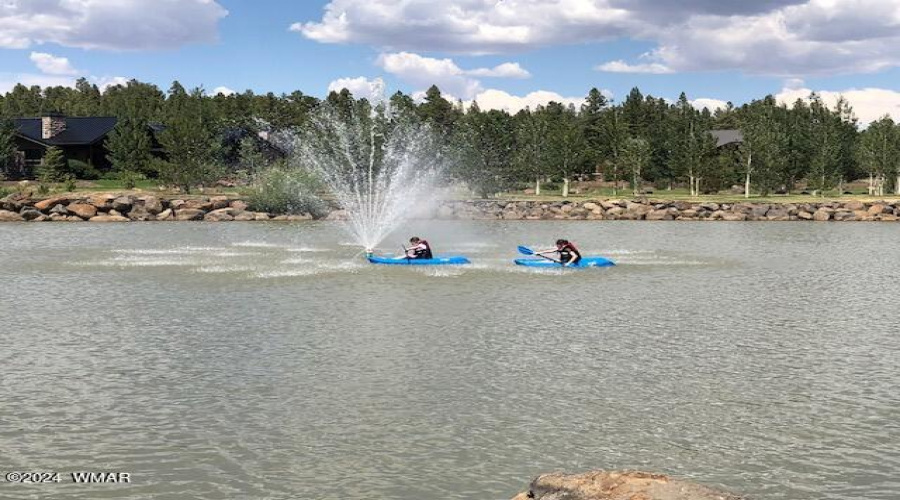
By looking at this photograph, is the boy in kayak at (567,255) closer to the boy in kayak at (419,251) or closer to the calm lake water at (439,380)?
the calm lake water at (439,380)

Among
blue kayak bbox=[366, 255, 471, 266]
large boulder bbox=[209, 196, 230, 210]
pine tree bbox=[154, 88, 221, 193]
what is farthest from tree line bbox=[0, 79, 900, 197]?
blue kayak bbox=[366, 255, 471, 266]

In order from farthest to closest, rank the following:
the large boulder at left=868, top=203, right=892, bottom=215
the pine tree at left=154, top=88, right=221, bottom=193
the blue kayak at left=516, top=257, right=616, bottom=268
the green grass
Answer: the green grass, the pine tree at left=154, top=88, right=221, bottom=193, the large boulder at left=868, top=203, right=892, bottom=215, the blue kayak at left=516, top=257, right=616, bottom=268

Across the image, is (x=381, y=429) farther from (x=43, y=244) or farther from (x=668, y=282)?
(x=43, y=244)

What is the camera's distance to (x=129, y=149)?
3342 inches

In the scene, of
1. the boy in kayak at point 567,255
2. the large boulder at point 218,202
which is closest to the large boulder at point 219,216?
the large boulder at point 218,202

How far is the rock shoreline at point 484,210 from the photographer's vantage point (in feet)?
210

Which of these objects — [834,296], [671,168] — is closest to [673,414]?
[834,296]

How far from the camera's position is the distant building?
84375mm

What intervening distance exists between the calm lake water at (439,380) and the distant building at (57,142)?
5841 cm

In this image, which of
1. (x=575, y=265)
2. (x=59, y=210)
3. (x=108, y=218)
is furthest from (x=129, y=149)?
(x=575, y=265)

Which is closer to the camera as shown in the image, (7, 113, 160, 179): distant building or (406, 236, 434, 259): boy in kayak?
(406, 236, 434, 259): boy in kayak

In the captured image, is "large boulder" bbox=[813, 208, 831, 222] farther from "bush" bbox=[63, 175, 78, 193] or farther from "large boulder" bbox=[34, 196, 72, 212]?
"bush" bbox=[63, 175, 78, 193]

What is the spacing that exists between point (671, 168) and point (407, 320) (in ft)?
272

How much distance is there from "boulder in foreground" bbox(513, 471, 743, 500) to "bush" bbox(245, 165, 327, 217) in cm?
6087
